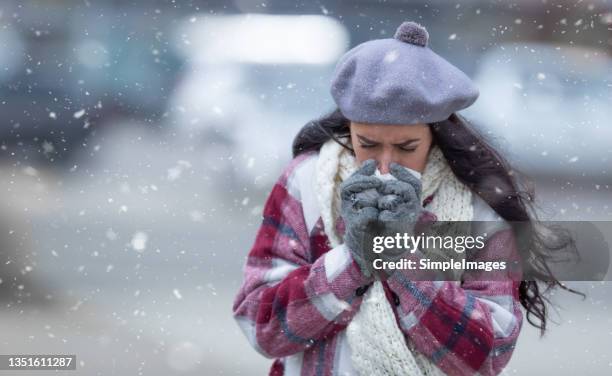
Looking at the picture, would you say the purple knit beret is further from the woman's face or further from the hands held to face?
the hands held to face

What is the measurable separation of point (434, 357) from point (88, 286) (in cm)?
363

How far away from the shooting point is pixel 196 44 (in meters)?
8.08

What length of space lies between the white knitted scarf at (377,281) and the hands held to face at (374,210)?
0.10m

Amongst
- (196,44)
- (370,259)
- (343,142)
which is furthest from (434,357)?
(196,44)

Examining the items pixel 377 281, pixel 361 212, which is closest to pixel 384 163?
pixel 361 212

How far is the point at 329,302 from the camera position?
7.33ft

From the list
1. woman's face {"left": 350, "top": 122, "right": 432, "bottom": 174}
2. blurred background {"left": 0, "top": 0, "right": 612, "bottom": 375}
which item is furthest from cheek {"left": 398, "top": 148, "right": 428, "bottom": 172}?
blurred background {"left": 0, "top": 0, "right": 612, "bottom": 375}

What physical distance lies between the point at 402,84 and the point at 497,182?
0.37 metres

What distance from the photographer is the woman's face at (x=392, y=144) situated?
223 cm

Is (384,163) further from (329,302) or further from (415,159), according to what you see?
(329,302)

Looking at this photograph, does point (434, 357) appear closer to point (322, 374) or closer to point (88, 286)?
point (322, 374)

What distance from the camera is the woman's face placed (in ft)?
7.32

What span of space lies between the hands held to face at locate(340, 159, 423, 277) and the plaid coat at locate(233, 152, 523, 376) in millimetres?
51

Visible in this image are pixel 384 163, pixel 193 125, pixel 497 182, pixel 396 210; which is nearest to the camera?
pixel 396 210
